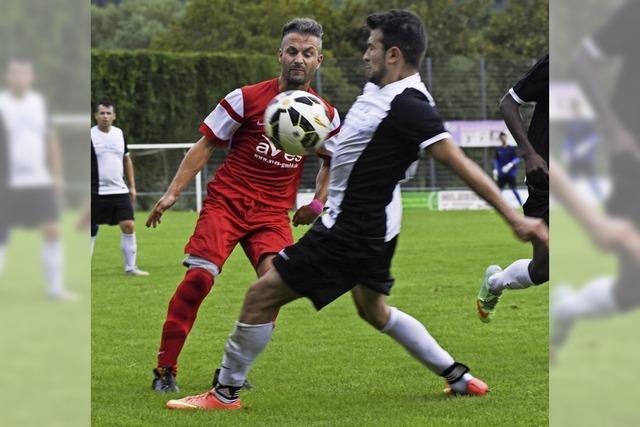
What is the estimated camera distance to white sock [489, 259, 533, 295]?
22.3 ft

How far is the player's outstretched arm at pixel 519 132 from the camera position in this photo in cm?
553

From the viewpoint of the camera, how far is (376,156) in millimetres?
4758

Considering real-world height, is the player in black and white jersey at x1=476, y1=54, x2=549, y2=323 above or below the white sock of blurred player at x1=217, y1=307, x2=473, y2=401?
above

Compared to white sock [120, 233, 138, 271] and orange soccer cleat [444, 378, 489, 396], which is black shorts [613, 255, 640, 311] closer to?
orange soccer cleat [444, 378, 489, 396]

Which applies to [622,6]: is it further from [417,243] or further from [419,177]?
[419,177]

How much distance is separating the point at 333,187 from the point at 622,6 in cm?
382

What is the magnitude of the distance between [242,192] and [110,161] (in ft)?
21.9

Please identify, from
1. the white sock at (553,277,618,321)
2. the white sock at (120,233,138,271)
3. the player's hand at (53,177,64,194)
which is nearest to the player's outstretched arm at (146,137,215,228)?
the player's hand at (53,177,64,194)

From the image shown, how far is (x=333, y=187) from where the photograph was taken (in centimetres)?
494

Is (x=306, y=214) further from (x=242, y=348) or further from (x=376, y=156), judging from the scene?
(x=376, y=156)

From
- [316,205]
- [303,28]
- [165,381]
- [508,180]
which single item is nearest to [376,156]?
[316,205]

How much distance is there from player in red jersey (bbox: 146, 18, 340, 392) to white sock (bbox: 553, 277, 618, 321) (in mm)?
4700

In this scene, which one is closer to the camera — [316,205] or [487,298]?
[316,205]

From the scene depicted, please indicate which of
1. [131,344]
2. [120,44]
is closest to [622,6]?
[131,344]
